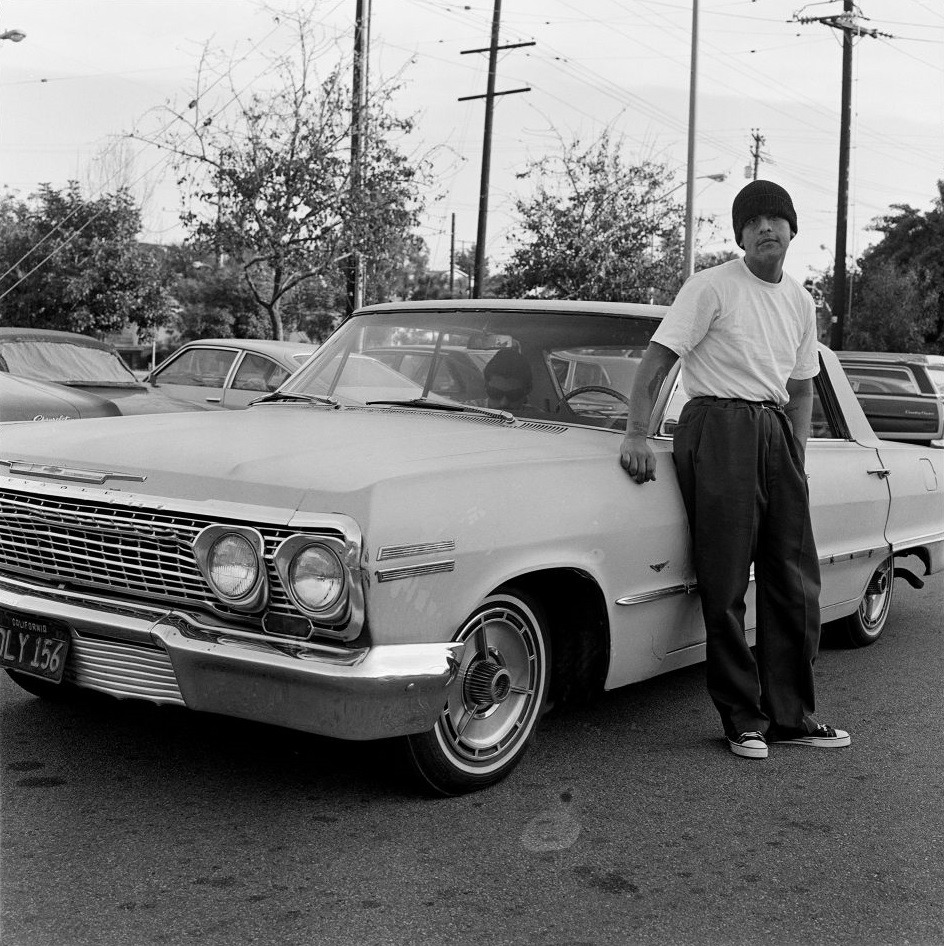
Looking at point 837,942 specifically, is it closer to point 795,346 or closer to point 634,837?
point 634,837

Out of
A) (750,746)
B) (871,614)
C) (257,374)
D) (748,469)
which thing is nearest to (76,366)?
(257,374)

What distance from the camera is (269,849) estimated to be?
10.6 ft

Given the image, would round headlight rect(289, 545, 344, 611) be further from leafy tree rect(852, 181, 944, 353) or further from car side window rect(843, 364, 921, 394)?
leafy tree rect(852, 181, 944, 353)

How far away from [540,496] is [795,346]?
1.33m

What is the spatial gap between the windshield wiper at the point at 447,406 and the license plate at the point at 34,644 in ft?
5.24

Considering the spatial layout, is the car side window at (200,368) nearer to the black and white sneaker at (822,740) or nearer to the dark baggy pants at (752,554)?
the dark baggy pants at (752,554)

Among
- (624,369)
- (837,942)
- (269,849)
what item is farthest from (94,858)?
(624,369)

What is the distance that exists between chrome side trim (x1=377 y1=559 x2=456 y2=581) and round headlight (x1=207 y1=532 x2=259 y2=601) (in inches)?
13.7

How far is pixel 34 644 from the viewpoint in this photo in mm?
3584

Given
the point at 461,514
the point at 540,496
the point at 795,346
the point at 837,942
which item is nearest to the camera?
the point at 837,942

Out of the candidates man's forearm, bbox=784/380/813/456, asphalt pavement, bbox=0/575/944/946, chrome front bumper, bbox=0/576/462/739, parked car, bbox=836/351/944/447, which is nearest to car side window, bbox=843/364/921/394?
parked car, bbox=836/351/944/447

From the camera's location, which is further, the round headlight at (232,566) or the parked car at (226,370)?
the parked car at (226,370)

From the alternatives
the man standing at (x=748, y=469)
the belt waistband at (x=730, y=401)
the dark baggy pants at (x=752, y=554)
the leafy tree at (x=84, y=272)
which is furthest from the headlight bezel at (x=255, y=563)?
the leafy tree at (x=84, y=272)

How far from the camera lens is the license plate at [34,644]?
11.5 feet
